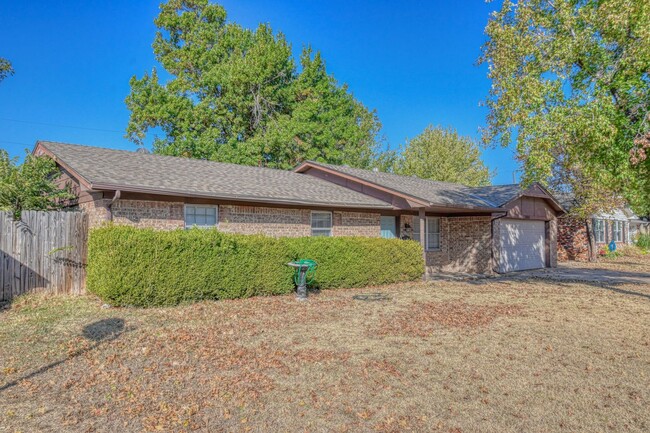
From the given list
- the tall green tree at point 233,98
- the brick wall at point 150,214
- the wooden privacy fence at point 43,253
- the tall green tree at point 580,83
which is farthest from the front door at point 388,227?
the tall green tree at point 233,98

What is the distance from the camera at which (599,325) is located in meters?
7.86

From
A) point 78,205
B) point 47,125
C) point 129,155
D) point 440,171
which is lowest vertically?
point 78,205

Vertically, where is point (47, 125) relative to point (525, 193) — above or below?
above

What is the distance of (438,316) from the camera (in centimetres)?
872

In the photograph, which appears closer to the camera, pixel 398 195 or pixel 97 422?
pixel 97 422

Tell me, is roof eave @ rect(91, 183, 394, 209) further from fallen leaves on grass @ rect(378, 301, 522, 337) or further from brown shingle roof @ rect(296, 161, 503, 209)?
fallen leaves on grass @ rect(378, 301, 522, 337)

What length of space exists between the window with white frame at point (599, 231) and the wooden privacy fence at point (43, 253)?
28.3 meters

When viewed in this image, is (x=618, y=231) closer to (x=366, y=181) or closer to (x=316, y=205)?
(x=366, y=181)

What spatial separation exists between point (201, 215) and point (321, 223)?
4.33 meters

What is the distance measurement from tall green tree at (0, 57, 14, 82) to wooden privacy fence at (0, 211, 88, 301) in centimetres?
494

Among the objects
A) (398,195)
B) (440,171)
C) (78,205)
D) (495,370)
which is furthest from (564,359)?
(440,171)

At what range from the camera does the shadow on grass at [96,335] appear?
17.0 feet

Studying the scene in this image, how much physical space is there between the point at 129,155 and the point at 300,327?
375 inches

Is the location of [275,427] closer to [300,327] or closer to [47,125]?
[300,327]
